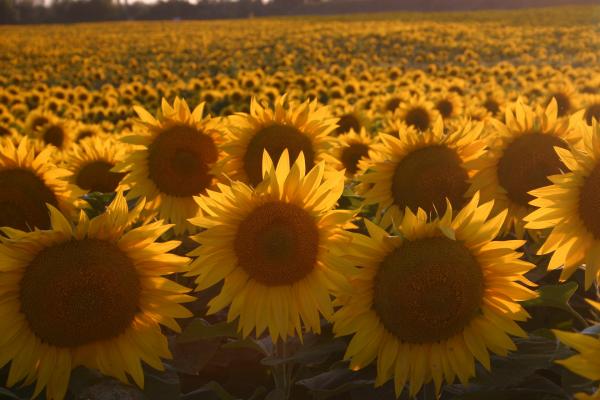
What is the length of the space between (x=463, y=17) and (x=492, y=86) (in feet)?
182

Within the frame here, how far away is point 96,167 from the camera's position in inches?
218

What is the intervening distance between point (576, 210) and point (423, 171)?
1020mm

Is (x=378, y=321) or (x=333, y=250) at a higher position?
(x=333, y=250)

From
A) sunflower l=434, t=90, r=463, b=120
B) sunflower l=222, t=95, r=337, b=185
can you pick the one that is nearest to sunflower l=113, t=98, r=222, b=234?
sunflower l=222, t=95, r=337, b=185

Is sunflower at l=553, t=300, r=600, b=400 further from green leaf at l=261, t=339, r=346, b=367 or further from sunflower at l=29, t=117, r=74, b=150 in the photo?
sunflower at l=29, t=117, r=74, b=150

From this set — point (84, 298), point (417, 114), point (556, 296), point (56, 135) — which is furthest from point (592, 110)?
point (56, 135)

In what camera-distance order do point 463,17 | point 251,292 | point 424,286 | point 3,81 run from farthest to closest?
point 463,17
point 3,81
point 251,292
point 424,286

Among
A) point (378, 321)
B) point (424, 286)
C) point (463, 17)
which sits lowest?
point (463, 17)

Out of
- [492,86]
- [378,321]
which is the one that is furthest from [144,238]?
[492,86]

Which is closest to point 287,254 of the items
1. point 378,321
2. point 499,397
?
point 378,321

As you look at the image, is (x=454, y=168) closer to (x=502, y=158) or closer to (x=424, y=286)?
(x=502, y=158)

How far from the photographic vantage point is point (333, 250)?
2723 mm

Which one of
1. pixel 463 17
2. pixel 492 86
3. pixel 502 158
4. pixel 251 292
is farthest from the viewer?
pixel 463 17

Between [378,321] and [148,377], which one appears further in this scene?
[148,377]
